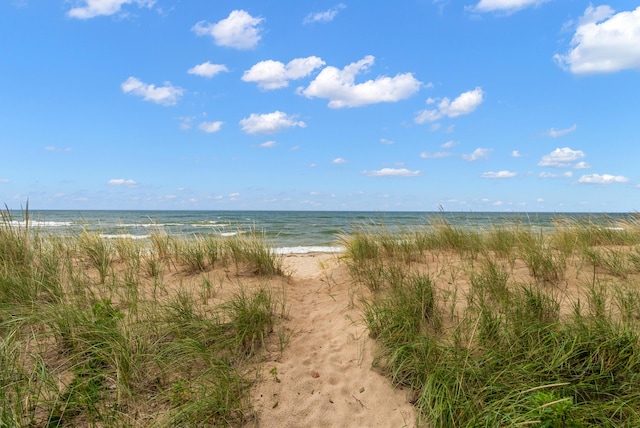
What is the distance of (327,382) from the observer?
3.46 metres

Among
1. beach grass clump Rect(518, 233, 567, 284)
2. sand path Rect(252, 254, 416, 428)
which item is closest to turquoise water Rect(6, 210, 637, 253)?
beach grass clump Rect(518, 233, 567, 284)

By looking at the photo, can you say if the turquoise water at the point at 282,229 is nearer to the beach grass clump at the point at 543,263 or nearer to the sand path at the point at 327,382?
the beach grass clump at the point at 543,263

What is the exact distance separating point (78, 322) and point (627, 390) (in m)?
4.41

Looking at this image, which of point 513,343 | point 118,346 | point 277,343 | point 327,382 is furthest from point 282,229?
point 513,343

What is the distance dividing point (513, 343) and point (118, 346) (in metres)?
3.23

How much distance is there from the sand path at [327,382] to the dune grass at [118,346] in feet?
0.66

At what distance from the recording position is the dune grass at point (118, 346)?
9.18 feet

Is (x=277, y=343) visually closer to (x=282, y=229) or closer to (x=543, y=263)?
(x=543, y=263)

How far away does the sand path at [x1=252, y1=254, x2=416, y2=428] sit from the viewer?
308cm

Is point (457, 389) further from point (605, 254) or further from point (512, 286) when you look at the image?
point (605, 254)

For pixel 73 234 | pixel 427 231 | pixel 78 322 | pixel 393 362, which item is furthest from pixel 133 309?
pixel 427 231

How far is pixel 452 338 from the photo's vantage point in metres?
3.53

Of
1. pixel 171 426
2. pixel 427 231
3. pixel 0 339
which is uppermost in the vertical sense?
pixel 427 231

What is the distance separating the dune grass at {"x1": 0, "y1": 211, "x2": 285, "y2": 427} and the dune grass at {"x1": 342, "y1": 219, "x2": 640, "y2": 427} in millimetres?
1286
